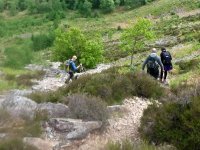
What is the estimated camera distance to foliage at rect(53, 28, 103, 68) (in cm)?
4991

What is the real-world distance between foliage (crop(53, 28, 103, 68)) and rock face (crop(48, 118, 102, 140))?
37193 mm

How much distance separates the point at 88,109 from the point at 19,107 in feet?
5.59

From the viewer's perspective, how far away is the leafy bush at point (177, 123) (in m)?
9.58

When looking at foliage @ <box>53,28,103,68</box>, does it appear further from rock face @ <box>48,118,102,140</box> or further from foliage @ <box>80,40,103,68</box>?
rock face @ <box>48,118,102,140</box>

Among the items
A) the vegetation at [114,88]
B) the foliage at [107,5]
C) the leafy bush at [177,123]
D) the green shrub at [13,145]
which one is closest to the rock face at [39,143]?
the green shrub at [13,145]

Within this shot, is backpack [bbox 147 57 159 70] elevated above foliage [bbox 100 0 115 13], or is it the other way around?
backpack [bbox 147 57 159 70]

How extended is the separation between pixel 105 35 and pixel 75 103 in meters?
87.2

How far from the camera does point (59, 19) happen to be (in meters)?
141

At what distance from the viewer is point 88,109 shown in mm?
11602

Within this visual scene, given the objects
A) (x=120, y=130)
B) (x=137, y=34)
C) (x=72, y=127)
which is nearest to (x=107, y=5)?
(x=137, y=34)

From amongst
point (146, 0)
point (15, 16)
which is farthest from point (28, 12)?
point (146, 0)

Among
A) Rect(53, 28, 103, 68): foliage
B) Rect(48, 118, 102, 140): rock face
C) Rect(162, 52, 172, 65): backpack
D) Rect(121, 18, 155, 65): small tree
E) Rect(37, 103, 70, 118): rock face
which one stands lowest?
Rect(53, 28, 103, 68): foliage

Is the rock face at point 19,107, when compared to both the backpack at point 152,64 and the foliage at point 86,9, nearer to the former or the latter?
the backpack at point 152,64

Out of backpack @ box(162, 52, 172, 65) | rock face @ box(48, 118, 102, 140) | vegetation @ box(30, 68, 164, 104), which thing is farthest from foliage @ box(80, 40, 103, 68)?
rock face @ box(48, 118, 102, 140)
